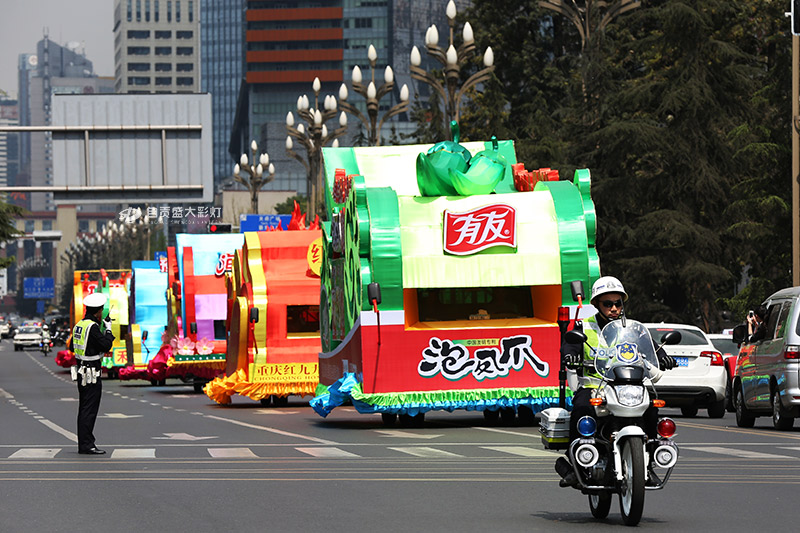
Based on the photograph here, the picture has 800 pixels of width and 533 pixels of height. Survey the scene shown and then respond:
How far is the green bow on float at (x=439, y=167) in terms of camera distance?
23031 millimetres

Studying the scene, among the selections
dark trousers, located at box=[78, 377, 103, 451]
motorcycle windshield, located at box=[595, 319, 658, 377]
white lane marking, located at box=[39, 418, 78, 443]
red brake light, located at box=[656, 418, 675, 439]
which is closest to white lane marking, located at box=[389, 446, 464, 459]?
dark trousers, located at box=[78, 377, 103, 451]

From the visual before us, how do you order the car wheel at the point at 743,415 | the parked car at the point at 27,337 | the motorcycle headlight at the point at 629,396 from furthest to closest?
the parked car at the point at 27,337 → the car wheel at the point at 743,415 → the motorcycle headlight at the point at 629,396

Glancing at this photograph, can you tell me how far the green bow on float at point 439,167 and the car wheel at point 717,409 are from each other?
644 centimetres

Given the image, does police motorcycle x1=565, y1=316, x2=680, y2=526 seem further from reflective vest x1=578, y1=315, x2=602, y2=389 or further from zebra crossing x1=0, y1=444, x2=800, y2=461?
zebra crossing x1=0, y1=444, x2=800, y2=461

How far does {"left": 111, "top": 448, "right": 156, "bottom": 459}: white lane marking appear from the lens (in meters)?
17.6

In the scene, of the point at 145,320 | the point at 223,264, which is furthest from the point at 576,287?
the point at 145,320

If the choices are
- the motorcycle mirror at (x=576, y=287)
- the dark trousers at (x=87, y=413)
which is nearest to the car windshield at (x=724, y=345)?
the motorcycle mirror at (x=576, y=287)

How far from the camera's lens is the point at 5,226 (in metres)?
45.9

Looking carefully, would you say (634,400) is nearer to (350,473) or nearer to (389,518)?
(389,518)

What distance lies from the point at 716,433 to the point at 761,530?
11073 millimetres

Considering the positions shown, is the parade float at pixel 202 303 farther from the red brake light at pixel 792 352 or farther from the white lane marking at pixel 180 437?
the red brake light at pixel 792 352

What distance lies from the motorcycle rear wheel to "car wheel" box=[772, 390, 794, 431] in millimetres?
11012

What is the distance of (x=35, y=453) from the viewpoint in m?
18.3

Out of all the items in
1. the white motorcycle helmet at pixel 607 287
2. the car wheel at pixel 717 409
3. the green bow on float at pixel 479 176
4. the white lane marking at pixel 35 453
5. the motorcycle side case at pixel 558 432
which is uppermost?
the green bow on float at pixel 479 176
